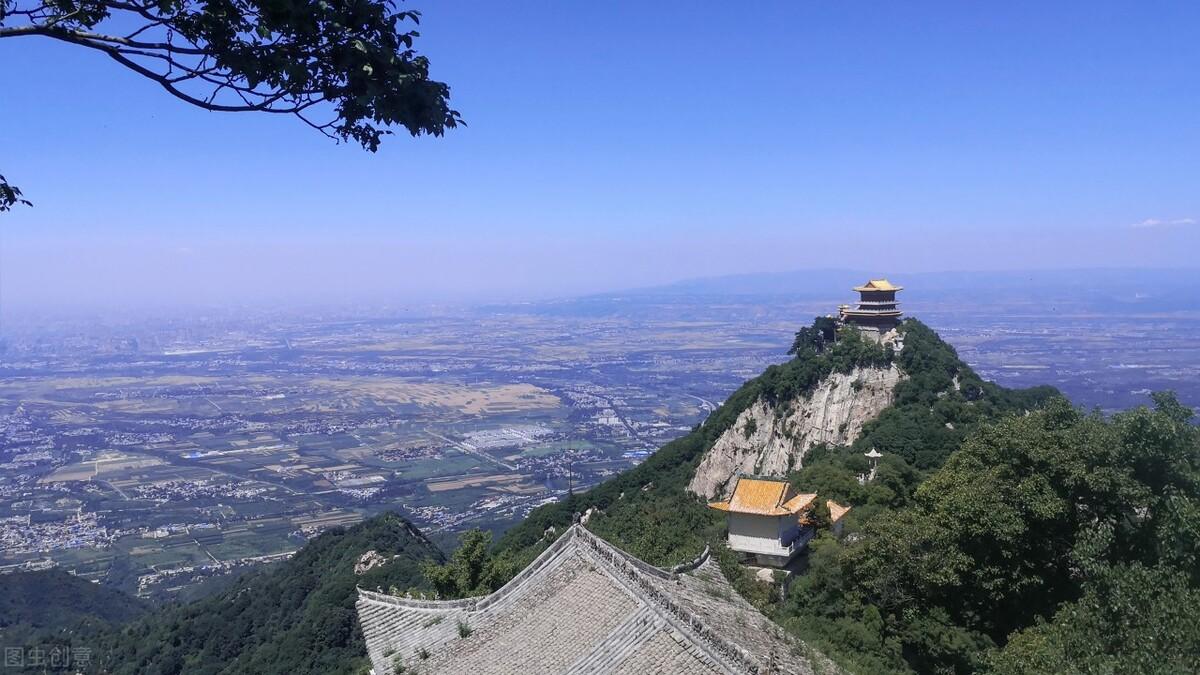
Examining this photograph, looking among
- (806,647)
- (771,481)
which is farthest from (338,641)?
(806,647)

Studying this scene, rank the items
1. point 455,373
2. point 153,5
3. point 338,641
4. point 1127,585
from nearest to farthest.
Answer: point 153,5, point 1127,585, point 338,641, point 455,373

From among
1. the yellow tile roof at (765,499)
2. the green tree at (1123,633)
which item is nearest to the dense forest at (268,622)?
the yellow tile roof at (765,499)

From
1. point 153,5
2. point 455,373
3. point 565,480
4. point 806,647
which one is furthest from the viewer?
point 455,373

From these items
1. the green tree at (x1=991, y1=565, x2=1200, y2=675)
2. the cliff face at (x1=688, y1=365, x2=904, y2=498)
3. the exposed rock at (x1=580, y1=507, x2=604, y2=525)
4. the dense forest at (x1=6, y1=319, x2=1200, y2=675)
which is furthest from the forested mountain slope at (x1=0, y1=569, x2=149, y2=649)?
the green tree at (x1=991, y1=565, x2=1200, y2=675)

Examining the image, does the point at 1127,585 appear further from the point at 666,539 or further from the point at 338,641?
the point at 338,641

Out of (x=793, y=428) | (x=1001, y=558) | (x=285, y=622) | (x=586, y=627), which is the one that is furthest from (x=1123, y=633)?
(x=285, y=622)

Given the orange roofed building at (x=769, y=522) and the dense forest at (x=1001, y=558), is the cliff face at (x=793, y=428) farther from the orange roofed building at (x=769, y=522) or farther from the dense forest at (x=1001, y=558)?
the orange roofed building at (x=769, y=522)
